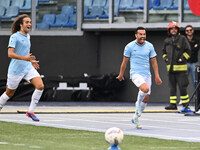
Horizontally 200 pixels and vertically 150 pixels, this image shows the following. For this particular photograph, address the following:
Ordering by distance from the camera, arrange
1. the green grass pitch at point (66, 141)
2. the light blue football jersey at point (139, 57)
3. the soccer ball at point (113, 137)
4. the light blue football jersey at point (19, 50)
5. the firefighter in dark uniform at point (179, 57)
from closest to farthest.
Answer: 1. the soccer ball at point (113, 137)
2. the green grass pitch at point (66, 141)
3. the light blue football jersey at point (19, 50)
4. the light blue football jersey at point (139, 57)
5. the firefighter in dark uniform at point (179, 57)

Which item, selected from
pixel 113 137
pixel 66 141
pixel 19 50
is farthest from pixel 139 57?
pixel 113 137

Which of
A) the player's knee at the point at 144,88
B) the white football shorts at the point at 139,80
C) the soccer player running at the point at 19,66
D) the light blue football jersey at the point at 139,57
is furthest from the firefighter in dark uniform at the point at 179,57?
the soccer player running at the point at 19,66

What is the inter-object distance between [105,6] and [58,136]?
537 inches

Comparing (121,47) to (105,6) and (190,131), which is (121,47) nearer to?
(105,6)

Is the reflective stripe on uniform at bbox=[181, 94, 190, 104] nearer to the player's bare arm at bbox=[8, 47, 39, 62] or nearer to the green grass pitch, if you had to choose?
the player's bare arm at bbox=[8, 47, 39, 62]

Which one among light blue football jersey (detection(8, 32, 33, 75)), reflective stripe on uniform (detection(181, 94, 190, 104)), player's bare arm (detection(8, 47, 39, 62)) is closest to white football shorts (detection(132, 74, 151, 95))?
player's bare arm (detection(8, 47, 39, 62))

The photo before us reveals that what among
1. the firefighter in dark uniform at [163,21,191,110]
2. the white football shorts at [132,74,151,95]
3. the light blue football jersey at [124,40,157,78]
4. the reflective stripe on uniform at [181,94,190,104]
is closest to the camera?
the white football shorts at [132,74,151,95]

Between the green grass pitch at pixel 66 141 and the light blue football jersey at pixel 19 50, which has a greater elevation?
the light blue football jersey at pixel 19 50

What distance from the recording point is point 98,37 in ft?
83.0

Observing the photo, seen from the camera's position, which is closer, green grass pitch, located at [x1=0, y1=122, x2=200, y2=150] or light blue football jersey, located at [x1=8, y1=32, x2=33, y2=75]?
green grass pitch, located at [x1=0, y1=122, x2=200, y2=150]

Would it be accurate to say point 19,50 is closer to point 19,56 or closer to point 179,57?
point 19,56

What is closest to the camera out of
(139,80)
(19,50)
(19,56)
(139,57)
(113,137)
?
(113,137)

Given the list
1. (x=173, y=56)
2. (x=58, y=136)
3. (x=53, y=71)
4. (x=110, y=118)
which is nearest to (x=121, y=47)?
(x=53, y=71)

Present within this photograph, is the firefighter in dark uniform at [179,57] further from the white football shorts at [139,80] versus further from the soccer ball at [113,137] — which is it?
the soccer ball at [113,137]
